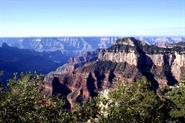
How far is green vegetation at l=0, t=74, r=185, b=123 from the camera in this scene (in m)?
38.7

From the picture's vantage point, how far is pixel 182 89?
63719 mm

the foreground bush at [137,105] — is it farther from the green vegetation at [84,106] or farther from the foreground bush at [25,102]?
the foreground bush at [25,102]

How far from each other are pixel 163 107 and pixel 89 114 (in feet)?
56.9

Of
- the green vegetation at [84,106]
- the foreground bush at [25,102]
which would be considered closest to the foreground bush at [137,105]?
the green vegetation at [84,106]

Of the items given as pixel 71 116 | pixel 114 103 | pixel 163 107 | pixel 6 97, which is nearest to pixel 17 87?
pixel 6 97

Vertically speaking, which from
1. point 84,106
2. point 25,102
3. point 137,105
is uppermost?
point 25,102

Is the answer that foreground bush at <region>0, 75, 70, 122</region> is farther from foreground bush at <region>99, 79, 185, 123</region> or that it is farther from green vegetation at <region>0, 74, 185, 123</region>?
foreground bush at <region>99, 79, 185, 123</region>

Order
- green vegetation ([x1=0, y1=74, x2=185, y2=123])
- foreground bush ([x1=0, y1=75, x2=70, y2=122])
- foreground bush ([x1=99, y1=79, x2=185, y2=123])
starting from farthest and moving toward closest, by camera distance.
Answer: foreground bush ([x1=99, y1=79, x2=185, y2=123]) < green vegetation ([x1=0, y1=74, x2=185, y2=123]) < foreground bush ([x1=0, y1=75, x2=70, y2=122])

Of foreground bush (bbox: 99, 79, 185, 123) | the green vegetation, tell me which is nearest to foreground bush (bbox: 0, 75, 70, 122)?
the green vegetation

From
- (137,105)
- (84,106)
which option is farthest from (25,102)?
(137,105)

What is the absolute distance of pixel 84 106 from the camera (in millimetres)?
51812

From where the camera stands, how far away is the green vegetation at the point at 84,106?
127ft

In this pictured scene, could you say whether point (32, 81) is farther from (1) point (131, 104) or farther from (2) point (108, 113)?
(1) point (131, 104)

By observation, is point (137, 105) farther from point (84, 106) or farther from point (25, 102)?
point (25, 102)
